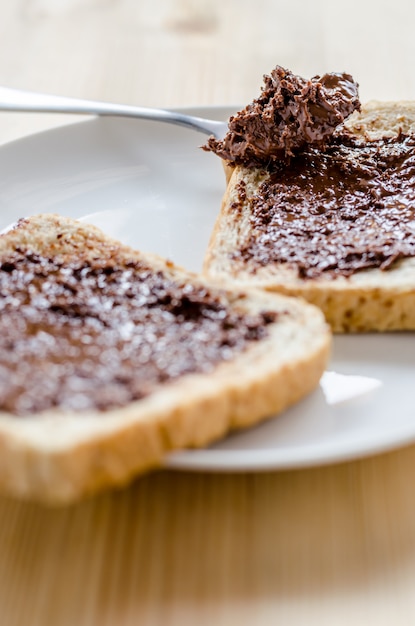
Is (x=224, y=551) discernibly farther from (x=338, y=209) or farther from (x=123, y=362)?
(x=338, y=209)

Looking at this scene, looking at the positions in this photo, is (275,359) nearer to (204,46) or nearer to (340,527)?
(340,527)

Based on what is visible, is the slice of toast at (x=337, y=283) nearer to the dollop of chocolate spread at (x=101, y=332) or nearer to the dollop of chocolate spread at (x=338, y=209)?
the dollop of chocolate spread at (x=338, y=209)

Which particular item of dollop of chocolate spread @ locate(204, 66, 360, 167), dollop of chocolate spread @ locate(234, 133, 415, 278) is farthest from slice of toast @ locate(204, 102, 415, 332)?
dollop of chocolate spread @ locate(204, 66, 360, 167)

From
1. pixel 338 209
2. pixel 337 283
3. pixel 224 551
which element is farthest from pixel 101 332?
pixel 338 209

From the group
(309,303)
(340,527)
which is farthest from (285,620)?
(309,303)

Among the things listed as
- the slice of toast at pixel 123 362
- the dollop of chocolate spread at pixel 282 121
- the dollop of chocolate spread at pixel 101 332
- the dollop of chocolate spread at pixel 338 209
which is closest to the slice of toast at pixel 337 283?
the dollop of chocolate spread at pixel 338 209

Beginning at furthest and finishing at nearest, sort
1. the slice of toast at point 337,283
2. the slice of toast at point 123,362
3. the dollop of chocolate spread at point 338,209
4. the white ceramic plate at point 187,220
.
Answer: the dollop of chocolate spread at point 338,209, the slice of toast at point 337,283, the white ceramic plate at point 187,220, the slice of toast at point 123,362

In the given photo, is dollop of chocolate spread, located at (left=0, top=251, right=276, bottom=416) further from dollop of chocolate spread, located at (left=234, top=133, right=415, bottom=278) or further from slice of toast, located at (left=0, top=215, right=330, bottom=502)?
dollop of chocolate spread, located at (left=234, top=133, right=415, bottom=278)
